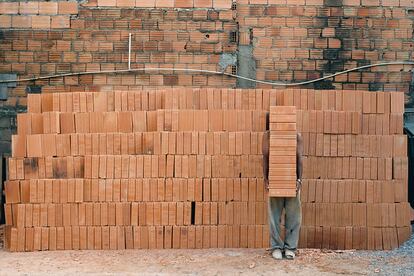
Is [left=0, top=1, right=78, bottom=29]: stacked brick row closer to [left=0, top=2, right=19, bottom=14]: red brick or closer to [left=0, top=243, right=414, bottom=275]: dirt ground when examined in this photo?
[left=0, top=2, right=19, bottom=14]: red brick

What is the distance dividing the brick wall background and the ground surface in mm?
3159

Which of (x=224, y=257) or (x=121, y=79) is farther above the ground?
(x=121, y=79)

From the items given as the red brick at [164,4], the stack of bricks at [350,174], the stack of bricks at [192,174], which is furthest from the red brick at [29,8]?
the stack of bricks at [350,174]

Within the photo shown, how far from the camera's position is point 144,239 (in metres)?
6.82

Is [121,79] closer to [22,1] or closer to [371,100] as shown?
[22,1]

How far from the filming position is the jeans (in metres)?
6.21

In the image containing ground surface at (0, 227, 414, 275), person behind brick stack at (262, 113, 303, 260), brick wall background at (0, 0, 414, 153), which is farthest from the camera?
brick wall background at (0, 0, 414, 153)

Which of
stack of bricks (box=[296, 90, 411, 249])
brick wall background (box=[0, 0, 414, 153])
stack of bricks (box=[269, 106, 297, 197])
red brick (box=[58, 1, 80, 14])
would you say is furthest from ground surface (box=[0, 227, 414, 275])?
red brick (box=[58, 1, 80, 14])

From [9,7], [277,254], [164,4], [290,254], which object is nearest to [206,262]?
[277,254]

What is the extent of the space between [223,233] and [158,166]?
101cm

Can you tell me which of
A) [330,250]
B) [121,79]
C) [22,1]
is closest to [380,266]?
[330,250]

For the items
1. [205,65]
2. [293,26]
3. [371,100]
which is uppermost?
[293,26]

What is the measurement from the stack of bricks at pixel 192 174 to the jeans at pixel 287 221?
54cm

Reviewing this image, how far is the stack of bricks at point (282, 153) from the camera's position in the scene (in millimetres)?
6090
